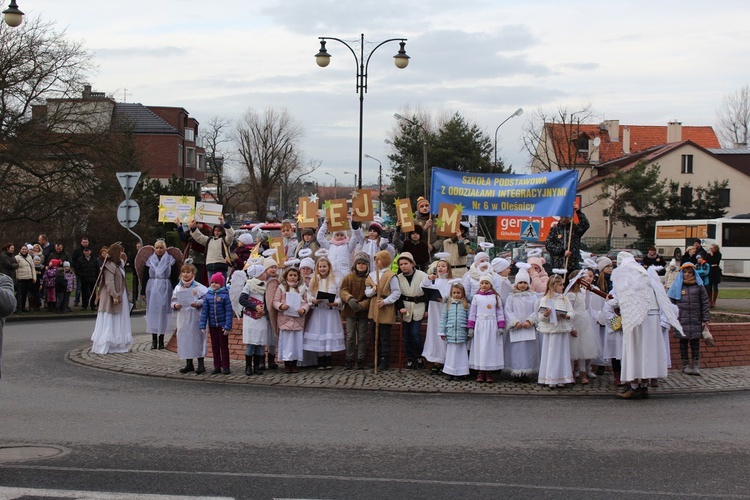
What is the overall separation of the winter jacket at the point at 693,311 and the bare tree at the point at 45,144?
92.1 ft

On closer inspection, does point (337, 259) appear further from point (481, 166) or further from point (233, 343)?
point (481, 166)

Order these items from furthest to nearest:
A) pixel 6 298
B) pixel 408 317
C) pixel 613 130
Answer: pixel 613 130 < pixel 408 317 < pixel 6 298

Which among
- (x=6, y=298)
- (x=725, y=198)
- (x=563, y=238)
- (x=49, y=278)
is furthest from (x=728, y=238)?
(x=6, y=298)

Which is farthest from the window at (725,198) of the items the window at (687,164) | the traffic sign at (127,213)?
the traffic sign at (127,213)

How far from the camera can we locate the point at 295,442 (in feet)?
28.0

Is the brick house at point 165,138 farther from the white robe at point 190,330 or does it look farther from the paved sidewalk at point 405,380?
the white robe at point 190,330

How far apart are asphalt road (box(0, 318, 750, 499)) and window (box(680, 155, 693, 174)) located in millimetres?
60438

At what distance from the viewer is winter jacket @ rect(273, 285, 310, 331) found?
44.1 feet

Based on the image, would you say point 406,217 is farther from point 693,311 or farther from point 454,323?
point 693,311

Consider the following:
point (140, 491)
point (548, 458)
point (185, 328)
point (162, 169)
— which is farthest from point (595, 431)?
point (162, 169)

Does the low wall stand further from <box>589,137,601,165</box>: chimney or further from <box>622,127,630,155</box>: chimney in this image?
<box>622,127,630,155</box>: chimney

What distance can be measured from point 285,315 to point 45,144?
85.2 ft

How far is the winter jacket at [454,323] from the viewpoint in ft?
42.5

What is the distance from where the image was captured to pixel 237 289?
14.1 m
